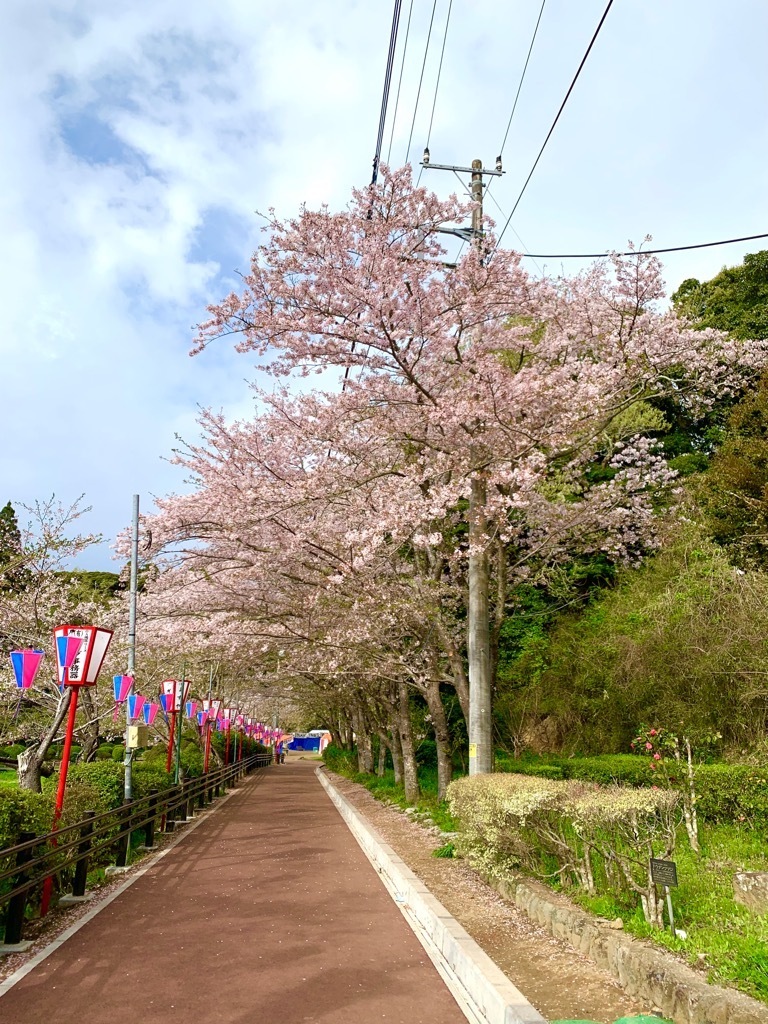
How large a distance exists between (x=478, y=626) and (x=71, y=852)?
631 cm

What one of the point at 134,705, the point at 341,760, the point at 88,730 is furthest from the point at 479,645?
the point at 341,760

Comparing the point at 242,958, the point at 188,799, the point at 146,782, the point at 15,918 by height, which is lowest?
the point at 188,799

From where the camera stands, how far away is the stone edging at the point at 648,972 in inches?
149

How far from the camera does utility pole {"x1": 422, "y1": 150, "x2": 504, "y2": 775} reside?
10.8 meters

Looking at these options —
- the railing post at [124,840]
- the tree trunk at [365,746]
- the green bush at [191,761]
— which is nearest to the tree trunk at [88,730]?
the green bush at [191,761]

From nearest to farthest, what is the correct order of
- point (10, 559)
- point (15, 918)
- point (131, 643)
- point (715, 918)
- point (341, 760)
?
point (715, 918), point (15, 918), point (131, 643), point (10, 559), point (341, 760)

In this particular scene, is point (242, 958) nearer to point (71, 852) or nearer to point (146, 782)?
point (71, 852)

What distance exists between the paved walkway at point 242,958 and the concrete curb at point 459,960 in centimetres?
13

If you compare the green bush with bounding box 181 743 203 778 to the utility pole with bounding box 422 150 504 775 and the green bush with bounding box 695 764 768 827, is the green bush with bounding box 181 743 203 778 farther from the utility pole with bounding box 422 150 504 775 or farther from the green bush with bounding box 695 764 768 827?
the green bush with bounding box 695 764 768 827

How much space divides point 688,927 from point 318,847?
322 inches

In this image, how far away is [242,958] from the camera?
18.7 ft

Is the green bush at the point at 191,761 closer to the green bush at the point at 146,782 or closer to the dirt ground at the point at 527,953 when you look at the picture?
the green bush at the point at 146,782

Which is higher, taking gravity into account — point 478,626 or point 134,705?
point 478,626

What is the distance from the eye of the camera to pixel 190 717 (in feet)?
101
